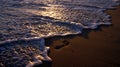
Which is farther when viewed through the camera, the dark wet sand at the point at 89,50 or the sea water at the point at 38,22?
the sea water at the point at 38,22

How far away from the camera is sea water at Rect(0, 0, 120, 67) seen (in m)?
3.30

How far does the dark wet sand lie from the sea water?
209 mm

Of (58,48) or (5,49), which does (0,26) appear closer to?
(5,49)

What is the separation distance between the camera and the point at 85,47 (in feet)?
11.5

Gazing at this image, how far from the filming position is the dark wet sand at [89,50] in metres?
3.05

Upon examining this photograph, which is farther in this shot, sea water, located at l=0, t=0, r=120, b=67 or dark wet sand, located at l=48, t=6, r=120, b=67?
sea water, located at l=0, t=0, r=120, b=67

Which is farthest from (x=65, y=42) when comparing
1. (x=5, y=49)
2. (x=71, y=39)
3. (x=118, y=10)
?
(x=118, y=10)

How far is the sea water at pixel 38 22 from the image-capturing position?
330 centimetres

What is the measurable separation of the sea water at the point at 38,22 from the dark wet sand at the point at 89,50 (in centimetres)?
21

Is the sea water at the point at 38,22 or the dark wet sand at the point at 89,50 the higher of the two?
the sea water at the point at 38,22

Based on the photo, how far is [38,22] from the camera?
4660 millimetres

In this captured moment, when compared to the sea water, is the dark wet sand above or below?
below

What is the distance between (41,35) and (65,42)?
0.55 metres

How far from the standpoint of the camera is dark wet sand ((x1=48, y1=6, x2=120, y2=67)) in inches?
120
